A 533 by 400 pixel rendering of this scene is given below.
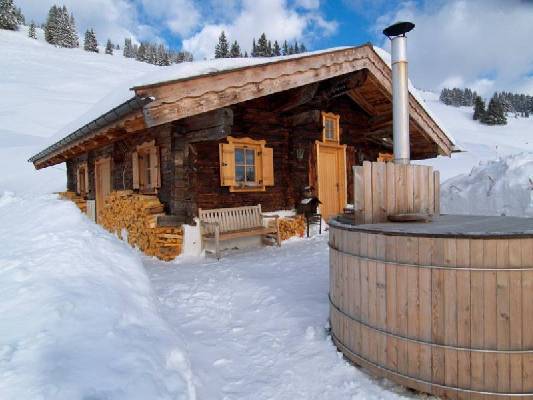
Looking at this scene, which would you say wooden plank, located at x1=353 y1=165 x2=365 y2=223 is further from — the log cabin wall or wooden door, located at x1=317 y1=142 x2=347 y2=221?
wooden door, located at x1=317 y1=142 x2=347 y2=221

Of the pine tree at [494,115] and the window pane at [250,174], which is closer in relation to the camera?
the window pane at [250,174]

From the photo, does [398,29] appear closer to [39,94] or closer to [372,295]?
[372,295]

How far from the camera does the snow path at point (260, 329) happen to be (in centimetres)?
283

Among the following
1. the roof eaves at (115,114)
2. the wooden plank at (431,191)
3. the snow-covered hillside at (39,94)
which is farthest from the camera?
the snow-covered hillside at (39,94)

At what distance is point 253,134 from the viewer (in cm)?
845

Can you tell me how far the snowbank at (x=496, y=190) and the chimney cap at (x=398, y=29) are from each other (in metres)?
5.93

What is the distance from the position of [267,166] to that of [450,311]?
6349mm

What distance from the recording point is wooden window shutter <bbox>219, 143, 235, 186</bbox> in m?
7.73

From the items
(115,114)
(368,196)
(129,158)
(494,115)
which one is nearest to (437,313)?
(368,196)

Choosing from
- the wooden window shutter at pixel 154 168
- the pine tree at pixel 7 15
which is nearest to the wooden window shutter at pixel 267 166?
the wooden window shutter at pixel 154 168

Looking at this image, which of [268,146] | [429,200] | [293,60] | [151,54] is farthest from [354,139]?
[151,54]

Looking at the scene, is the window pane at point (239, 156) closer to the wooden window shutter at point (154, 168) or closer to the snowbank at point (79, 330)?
the wooden window shutter at point (154, 168)

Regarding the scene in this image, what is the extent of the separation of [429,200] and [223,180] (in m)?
4.70

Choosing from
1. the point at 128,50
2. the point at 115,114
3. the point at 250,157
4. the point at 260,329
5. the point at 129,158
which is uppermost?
the point at 128,50
